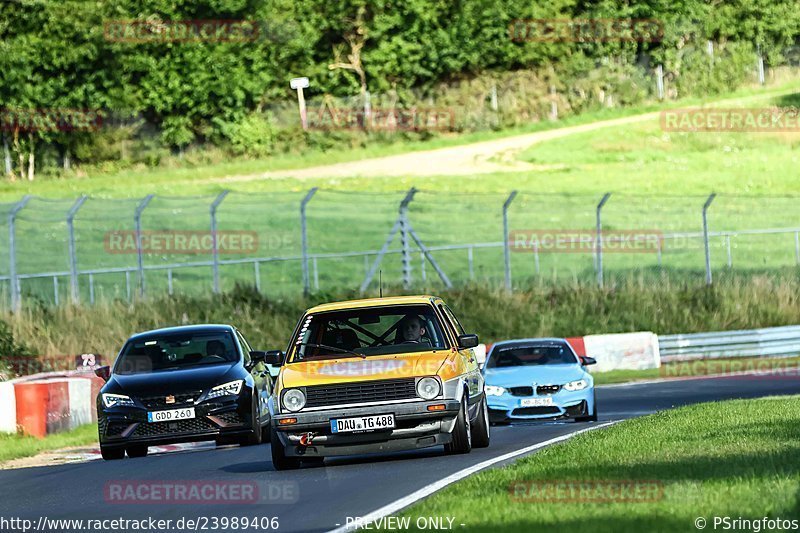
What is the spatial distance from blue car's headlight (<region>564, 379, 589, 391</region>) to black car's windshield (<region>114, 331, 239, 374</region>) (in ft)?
15.1

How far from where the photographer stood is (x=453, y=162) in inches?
2714

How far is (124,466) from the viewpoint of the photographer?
57.1ft

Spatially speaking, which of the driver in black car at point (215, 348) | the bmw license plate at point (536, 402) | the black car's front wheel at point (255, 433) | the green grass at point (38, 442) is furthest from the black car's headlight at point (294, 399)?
the bmw license plate at point (536, 402)

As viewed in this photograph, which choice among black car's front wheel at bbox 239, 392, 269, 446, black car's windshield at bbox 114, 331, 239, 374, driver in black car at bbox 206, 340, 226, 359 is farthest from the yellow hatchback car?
driver in black car at bbox 206, 340, 226, 359

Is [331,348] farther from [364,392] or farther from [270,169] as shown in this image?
[270,169]

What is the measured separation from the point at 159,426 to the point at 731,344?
19.2 meters

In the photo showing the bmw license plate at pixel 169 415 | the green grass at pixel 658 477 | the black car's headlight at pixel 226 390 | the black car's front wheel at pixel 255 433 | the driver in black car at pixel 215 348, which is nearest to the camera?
the green grass at pixel 658 477

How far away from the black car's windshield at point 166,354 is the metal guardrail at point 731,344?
16.3 metres

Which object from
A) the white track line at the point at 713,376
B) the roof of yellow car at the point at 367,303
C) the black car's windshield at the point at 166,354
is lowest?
the white track line at the point at 713,376

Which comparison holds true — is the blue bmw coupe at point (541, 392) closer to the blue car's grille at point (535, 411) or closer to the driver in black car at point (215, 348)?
the blue car's grille at point (535, 411)

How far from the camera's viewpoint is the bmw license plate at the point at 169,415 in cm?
1850

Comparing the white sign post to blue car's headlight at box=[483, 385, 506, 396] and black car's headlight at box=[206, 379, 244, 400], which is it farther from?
black car's headlight at box=[206, 379, 244, 400]

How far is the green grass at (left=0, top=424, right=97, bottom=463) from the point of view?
20.6m

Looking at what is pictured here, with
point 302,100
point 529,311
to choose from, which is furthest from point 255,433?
point 302,100
